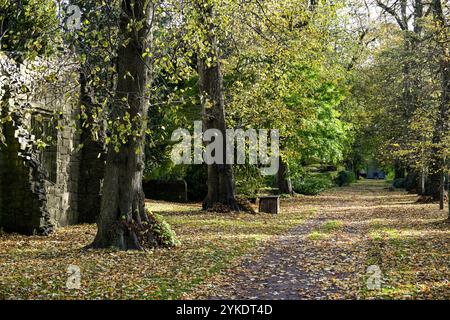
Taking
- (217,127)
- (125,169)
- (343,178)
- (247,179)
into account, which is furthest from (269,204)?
(343,178)

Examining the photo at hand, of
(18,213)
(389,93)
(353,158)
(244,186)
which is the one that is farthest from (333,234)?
(353,158)

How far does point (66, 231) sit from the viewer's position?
16.2m

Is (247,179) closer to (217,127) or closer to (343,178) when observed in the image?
(217,127)

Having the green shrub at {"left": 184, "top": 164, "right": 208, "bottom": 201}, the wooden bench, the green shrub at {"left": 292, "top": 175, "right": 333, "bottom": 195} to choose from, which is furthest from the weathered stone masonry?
the green shrub at {"left": 292, "top": 175, "right": 333, "bottom": 195}

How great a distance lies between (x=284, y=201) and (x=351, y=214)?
7.99 metres

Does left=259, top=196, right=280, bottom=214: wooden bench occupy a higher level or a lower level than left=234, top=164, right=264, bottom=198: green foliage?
lower

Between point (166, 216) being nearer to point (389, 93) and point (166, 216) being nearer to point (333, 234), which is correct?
point (333, 234)

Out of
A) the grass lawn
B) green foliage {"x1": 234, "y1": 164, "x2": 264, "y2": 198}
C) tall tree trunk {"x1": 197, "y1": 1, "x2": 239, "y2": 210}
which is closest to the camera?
the grass lawn

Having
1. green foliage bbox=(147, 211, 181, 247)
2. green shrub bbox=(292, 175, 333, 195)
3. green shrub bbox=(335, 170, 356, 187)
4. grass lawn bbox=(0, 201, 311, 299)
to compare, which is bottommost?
grass lawn bbox=(0, 201, 311, 299)

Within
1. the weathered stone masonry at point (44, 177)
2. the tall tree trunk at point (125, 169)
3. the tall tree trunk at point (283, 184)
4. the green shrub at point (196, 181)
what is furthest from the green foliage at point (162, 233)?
the tall tree trunk at point (283, 184)

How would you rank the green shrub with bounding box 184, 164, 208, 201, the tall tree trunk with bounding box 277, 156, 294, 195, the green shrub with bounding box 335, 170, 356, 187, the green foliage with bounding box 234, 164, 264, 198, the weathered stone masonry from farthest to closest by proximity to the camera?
1. the green shrub with bounding box 335, 170, 356, 187
2. the tall tree trunk with bounding box 277, 156, 294, 195
3. the green shrub with bounding box 184, 164, 208, 201
4. the green foliage with bounding box 234, 164, 264, 198
5. the weathered stone masonry

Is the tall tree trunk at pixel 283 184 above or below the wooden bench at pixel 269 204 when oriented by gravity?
above

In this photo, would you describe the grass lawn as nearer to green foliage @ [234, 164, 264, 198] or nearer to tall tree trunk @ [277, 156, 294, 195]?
green foliage @ [234, 164, 264, 198]

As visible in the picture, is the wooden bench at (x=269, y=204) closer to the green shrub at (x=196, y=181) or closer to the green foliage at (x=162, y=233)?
the green shrub at (x=196, y=181)
